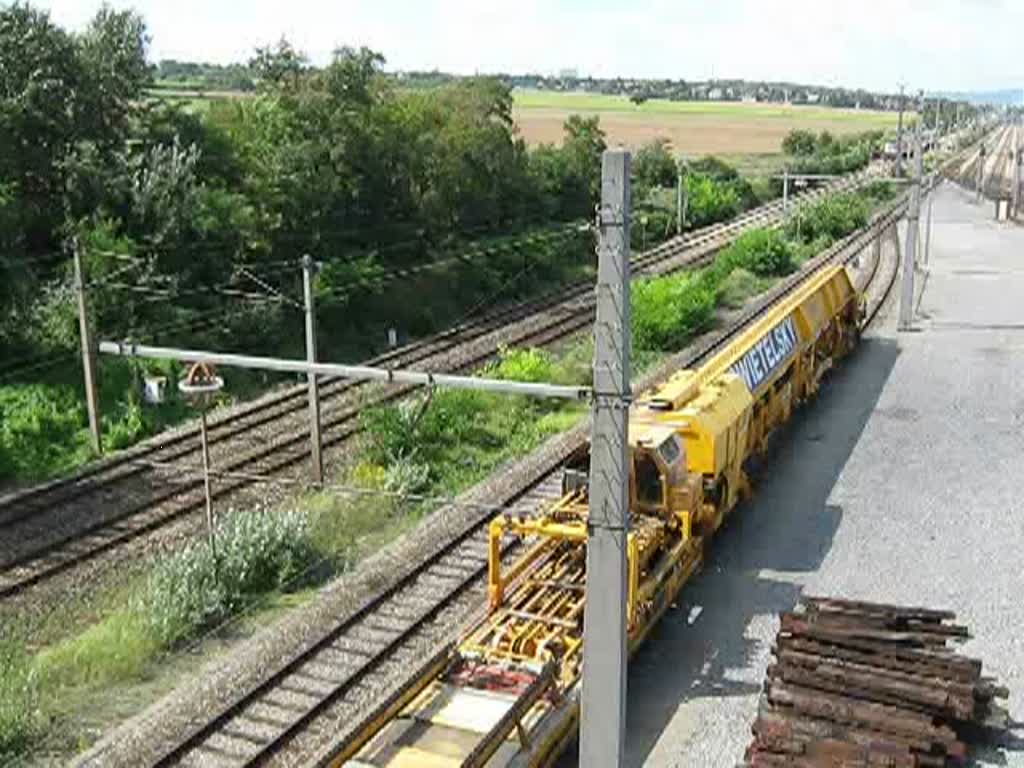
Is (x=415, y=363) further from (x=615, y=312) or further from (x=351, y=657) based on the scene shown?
(x=615, y=312)

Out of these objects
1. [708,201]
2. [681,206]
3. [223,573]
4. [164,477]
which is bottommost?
[164,477]

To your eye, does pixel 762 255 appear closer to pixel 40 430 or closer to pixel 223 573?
pixel 40 430

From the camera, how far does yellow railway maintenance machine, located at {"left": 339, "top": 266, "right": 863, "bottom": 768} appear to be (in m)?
10.5

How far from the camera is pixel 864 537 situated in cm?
1780

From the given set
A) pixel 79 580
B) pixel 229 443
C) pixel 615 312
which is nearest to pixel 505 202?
pixel 229 443

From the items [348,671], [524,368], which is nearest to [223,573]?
[348,671]

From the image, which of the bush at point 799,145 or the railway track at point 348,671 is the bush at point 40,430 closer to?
the railway track at point 348,671

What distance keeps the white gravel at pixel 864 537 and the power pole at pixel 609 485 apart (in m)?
5.65

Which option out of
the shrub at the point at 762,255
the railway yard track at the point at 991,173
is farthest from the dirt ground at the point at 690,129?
the shrub at the point at 762,255

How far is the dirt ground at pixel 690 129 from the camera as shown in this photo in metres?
92.2

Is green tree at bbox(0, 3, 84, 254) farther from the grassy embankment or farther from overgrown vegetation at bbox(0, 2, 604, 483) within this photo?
the grassy embankment

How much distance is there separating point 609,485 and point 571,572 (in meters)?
8.08

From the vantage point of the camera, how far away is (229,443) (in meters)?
22.8

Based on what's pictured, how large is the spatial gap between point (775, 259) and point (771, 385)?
2431 cm
